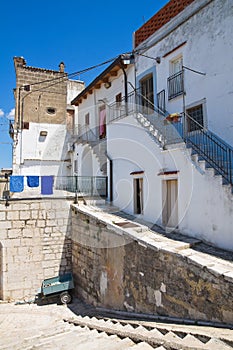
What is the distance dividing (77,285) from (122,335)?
5974 mm

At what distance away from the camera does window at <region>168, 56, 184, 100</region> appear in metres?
10.4

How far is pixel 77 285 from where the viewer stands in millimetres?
10812

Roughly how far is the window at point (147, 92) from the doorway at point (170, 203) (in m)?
4.48

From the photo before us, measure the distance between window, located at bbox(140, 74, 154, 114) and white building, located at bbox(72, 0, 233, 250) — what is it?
5cm

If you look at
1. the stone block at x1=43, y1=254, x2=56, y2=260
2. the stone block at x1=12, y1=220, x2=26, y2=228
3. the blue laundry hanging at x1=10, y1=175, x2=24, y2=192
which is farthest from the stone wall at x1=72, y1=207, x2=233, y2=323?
the blue laundry hanging at x1=10, y1=175, x2=24, y2=192

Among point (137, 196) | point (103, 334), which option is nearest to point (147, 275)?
point (103, 334)

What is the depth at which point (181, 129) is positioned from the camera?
→ 33.4ft

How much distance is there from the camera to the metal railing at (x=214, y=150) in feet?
24.3

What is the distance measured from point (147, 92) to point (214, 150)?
17.9ft

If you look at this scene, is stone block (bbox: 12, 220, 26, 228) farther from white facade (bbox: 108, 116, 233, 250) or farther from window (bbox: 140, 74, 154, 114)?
window (bbox: 140, 74, 154, 114)

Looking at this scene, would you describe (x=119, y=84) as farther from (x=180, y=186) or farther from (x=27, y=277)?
(x=27, y=277)

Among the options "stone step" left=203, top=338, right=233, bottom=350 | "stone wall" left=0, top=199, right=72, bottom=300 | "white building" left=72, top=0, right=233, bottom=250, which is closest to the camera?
"stone step" left=203, top=338, right=233, bottom=350

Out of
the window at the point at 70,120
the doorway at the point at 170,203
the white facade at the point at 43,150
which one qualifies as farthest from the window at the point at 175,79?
the window at the point at 70,120

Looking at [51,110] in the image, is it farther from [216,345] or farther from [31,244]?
[216,345]
